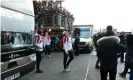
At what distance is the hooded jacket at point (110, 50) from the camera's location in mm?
6390

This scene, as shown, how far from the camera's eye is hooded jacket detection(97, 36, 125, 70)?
6.39m

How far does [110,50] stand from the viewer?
645 centimetres

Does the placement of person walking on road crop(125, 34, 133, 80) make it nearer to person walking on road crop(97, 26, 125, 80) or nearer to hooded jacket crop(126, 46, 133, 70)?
hooded jacket crop(126, 46, 133, 70)

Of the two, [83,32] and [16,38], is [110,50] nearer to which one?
[16,38]

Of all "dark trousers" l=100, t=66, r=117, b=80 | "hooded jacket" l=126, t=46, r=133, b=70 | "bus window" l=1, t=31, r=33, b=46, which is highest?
"bus window" l=1, t=31, r=33, b=46

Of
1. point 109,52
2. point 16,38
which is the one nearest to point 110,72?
point 109,52

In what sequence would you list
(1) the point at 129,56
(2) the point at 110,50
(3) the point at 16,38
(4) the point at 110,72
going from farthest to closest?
(3) the point at 16,38 < (1) the point at 129,56 < (4) the point at 110,72 < (2) the point at 110,50

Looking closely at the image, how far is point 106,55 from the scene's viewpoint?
21.3ft

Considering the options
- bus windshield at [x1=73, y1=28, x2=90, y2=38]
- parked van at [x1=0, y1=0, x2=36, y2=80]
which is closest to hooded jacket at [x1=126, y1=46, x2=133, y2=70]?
parked van at [x1=0, y1=0, x2=36, y2=80]

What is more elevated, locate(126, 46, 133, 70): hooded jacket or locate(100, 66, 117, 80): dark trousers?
locate(126, 46, 133, 70): hooded jacket

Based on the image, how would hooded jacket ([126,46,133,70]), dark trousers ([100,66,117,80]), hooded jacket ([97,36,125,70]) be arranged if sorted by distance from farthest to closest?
1. hooded jacket ([126,46,133,70])
2. dark trousers ([100,66,117,80])
3. hooded jacket ([97,36,125,70])

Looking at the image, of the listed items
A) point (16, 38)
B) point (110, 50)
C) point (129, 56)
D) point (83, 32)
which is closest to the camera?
point (110, 50)

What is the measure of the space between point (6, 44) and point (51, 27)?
57.5ft

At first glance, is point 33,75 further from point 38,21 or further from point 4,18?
point 38,21
